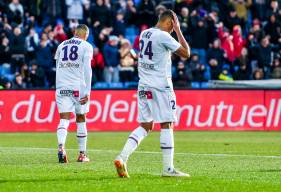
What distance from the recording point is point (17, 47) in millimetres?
33750

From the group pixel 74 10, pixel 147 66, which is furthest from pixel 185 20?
pixel 147 66

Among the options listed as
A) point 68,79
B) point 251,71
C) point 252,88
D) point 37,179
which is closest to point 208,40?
point 251,71

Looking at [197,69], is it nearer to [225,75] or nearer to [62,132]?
[225,75]

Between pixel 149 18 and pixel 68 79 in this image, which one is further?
pixel 149 18

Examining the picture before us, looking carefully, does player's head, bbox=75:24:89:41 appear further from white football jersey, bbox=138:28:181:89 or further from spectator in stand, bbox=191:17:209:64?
spectator in stand, bbox=191:17:209:64

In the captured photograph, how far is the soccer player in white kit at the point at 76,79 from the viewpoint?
18266 millimetres

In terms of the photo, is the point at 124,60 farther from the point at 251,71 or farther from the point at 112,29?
the point at 251,71

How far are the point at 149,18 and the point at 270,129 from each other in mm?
8279

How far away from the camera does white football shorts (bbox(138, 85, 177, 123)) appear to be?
14.6 m

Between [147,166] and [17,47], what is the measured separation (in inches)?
703

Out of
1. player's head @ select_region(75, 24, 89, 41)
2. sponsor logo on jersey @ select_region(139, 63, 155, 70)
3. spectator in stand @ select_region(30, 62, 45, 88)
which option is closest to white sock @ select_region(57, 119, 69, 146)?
player's head @ select_region(75, 24, 89, 41)

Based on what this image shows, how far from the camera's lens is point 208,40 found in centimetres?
3678

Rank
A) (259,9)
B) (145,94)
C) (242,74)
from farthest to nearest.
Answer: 1. (259,9)
2. (242,74)
3. (145,94)

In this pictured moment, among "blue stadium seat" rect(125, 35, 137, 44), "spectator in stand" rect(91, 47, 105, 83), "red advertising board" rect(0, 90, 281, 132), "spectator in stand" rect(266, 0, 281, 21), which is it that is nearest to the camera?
"red advertising board" rect(0, 90, 281, 132)
